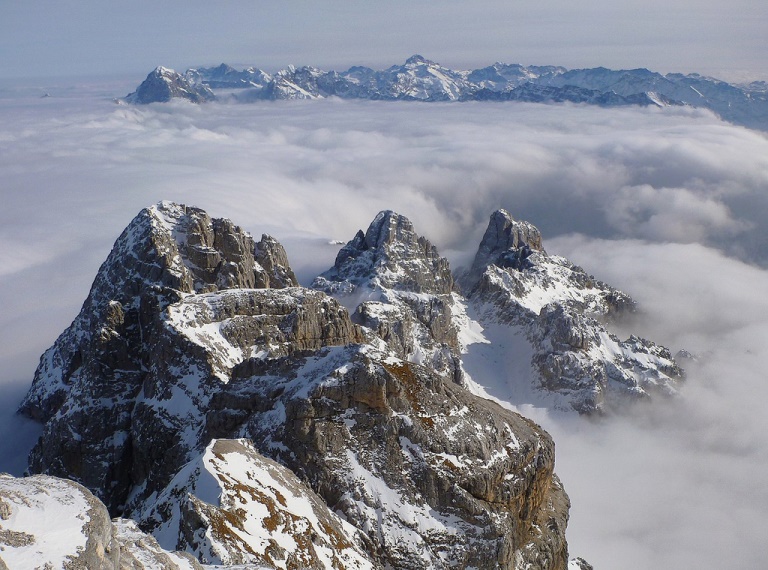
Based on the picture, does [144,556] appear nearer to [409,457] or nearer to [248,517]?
[248,517]

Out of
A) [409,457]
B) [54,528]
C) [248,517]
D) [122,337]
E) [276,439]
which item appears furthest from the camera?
[122,337]

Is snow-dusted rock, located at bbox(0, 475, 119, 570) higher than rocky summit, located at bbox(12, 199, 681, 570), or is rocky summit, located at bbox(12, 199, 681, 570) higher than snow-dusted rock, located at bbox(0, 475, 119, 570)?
snow-dusted rock, located at bbox(0, 475, 119, 570)

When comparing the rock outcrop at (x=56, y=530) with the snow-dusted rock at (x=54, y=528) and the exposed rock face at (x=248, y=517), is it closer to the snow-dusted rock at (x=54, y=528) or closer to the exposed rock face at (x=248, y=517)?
the snow-dusted rock at (x=54, y=528)

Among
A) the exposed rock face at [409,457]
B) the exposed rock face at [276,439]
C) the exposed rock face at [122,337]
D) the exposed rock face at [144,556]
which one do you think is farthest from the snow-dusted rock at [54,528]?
the exposed rock face at [122,337]

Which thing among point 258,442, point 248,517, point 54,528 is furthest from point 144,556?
point 258,442

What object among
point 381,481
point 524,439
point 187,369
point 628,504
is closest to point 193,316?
point 187,369

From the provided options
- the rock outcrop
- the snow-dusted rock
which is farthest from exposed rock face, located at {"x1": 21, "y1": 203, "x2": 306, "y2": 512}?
the snow-dusted rock

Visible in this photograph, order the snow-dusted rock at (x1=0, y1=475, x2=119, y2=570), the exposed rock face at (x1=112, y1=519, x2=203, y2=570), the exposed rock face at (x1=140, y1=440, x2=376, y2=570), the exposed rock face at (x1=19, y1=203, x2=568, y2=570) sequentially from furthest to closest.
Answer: the exposed rock face at (x1=19, y1=203, x2=568, y2=570)
the exposed rock face at (x1=140, y1=440, x2=376, y2=570)
the exposed rock face at (x1=112, y1=519, x2=203, y2=570)
the snow-dusted rock at (x1=0, y1=475, x2=119, y2=570)

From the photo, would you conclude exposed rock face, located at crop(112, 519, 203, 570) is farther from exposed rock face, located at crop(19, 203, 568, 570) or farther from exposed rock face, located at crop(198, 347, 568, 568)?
exposed rock face, located at crop(198, 347, 568, 568)

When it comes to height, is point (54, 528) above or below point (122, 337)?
above
